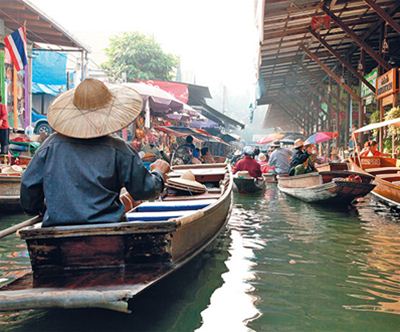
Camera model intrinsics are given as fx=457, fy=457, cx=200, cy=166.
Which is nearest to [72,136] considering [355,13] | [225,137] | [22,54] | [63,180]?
[63,180]

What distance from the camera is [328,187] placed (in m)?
8.83

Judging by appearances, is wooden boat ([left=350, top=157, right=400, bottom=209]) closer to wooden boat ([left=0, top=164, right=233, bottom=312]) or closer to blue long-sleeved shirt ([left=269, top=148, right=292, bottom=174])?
blue long-sleeved shirt ([left=269, top=148, right=292, bottom=174])

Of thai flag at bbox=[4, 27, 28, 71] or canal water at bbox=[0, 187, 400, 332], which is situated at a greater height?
thai flag at bbox=[4, 27, 28, 71]

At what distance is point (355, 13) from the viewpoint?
1216 centimetres

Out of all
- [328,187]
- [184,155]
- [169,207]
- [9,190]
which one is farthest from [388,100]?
[9,190]

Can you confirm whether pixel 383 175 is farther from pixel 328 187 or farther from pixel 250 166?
pixel 250 166

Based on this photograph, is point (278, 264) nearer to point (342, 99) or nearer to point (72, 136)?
point (72, 136)

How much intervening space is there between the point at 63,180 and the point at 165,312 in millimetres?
1264

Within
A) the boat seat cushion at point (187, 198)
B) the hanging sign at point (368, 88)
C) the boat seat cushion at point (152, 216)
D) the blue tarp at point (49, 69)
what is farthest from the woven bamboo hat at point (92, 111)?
the blue tarp at point (49, 69)

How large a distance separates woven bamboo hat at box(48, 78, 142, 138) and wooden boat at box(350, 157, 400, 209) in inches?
242

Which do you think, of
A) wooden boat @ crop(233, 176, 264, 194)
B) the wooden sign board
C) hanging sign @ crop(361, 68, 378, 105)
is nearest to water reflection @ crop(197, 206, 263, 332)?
wooden boat @ crop(233, 176, 264, 194)

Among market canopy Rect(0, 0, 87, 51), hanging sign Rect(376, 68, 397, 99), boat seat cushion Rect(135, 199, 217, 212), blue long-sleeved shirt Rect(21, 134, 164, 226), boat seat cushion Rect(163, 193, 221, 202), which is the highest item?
market canopy Rect(0, 0, 87, 51)

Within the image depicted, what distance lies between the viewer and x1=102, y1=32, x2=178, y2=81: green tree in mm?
26936

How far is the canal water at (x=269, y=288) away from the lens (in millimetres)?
3246
